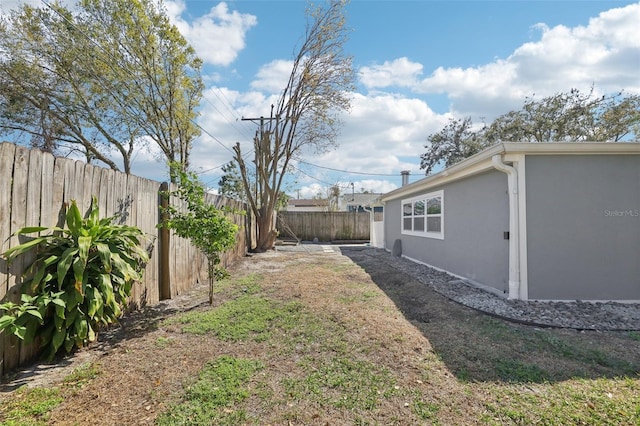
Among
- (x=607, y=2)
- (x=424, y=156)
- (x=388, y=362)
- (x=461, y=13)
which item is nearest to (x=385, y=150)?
(x=424, y=156)

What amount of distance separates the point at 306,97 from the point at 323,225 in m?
7.36

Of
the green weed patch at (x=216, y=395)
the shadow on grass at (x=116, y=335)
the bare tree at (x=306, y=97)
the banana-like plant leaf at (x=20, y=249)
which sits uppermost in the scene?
the bare tree at (x=306, y=97)

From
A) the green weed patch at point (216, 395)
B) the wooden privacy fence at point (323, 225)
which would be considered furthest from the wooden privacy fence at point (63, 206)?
the wooden privacy fence at point (323, 225)

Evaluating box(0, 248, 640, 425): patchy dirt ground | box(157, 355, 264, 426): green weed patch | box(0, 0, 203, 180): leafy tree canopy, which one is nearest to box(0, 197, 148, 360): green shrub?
box(0, 248, 640, 425): patchy dirt ground

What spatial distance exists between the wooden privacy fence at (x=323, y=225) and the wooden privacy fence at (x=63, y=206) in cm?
1199

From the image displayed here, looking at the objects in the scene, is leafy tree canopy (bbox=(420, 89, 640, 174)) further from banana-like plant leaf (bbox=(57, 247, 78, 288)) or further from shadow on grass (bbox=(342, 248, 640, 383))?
banana-like plant leaf (bbox=(57, 247, 78, 288))

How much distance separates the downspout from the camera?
4668 millimetres

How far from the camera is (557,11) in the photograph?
6156mm

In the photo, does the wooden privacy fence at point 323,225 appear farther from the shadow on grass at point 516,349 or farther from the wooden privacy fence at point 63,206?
the shadow on grass at point 516,349

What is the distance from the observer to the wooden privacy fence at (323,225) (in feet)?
55.4

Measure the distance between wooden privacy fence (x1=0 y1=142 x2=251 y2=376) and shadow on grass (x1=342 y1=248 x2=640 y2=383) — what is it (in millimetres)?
3571

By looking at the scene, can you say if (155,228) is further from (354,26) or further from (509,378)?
(354,26)

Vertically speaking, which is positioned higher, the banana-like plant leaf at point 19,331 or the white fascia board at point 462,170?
the white fascia board at point 462,170

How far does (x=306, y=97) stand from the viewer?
11789mm
